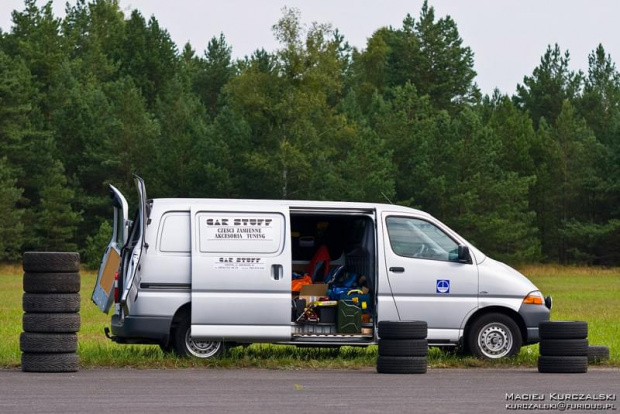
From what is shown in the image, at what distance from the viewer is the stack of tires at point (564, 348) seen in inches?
588

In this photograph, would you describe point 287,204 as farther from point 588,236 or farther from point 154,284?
point 588,236

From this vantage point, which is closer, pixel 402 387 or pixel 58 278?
pixel 402 387

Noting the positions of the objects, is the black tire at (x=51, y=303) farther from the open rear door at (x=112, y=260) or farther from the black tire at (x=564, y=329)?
the black tire at (x=564, y=329)

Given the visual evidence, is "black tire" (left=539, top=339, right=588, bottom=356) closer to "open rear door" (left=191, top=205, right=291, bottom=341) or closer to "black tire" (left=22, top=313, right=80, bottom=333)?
"open rear door" (left=191, top=205, right=291, bottom=341)

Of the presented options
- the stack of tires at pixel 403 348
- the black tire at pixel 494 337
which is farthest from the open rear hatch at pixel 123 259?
the black tire at pixel 494 337

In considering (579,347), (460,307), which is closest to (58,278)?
(460,307)

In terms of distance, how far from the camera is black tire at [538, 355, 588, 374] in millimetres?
14984

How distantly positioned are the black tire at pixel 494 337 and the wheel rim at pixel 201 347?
3236mm

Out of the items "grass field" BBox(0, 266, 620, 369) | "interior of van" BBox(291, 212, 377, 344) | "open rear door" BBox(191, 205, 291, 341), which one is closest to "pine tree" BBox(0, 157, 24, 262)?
"grass field" BBox(0, 266, 620, 369)

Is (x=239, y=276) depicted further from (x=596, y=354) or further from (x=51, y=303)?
(x=596, y=354)

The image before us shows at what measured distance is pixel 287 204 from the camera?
16.3m

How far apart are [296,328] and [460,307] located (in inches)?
83.9

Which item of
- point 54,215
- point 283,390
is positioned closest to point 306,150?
point 54,215

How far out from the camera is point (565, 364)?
15.0 meters
